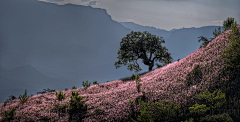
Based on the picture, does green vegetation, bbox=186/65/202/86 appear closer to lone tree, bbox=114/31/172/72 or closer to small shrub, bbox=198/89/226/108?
small shrub, bbox=198/89/226/108

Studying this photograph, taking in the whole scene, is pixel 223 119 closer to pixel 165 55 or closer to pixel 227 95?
pixel 227 95

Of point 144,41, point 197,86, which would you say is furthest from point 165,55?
point 197,86

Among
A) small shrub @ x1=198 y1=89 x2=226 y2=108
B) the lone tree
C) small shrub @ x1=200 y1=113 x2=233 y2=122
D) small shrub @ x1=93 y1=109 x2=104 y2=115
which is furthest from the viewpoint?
the lone tree

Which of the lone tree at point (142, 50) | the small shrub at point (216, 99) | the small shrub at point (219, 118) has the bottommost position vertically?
the small shrub at point (219, 118)

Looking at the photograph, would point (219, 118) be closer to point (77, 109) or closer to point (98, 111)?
point (98, 111)

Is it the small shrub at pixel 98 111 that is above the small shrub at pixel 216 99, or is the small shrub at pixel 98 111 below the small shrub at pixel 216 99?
below

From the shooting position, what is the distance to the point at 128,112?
11.0 metres

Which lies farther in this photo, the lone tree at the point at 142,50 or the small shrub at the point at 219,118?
the lone tree at the point at 142,50

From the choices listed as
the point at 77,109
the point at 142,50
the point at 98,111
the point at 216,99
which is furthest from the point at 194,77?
the point at 142,50

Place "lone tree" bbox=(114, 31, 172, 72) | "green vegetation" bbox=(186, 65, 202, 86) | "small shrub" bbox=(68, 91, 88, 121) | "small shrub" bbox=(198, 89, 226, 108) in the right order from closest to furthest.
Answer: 1. "small shrub" bbox=(198, 89, 226, 108)
2. "small shrub" bbox=(68, 91, 88, 121)
3. "green vegetation" bbox=(186, 65, 202, 86)
4. "lone tree" bbox=(114, 31, 172, 72)

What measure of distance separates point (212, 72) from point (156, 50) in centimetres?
1900

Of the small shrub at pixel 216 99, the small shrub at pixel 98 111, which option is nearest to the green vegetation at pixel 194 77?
the small shrub at pixel 216 99

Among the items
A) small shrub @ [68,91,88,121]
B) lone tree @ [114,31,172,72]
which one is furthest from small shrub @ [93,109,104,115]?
lone tree @ [114,31,172,72]

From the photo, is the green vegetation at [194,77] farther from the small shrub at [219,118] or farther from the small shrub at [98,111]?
the small shrub at [98,111]
